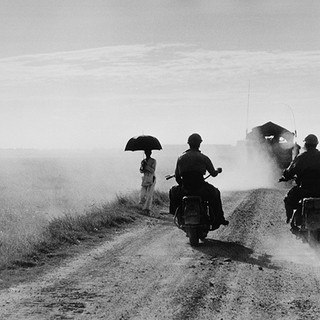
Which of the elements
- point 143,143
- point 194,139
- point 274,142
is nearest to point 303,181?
point 194,139

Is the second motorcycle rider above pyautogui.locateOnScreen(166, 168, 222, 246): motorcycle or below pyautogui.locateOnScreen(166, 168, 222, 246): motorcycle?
above

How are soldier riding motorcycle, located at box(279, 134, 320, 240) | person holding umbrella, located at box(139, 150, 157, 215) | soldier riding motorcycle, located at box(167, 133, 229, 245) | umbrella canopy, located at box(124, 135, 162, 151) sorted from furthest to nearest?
person holding umbrella, located at box(139, 150, 157, 215) → umbrella canopy, located at box(124, 135, 162, 151) → soldier riding motorcycle, located at box(167, 133, 229, 245) → soldier riding motorcycle, located at box(279, 134, 320, 240)

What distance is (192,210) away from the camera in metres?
12.5

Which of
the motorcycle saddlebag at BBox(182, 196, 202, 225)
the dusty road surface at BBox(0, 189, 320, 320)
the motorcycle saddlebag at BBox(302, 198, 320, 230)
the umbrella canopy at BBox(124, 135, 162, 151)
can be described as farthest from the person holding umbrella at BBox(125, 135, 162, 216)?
the motorcycle saddlebag at BBox(302, 198, 320, 230)

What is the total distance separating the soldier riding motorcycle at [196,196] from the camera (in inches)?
494

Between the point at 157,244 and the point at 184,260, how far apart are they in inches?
84.4

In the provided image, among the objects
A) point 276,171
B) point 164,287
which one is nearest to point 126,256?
point 164,287

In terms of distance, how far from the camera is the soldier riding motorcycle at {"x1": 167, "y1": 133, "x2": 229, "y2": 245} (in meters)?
12.6

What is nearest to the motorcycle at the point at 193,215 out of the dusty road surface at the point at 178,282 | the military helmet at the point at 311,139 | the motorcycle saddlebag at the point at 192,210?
the motorcycle saddlebag at the point at 192,210

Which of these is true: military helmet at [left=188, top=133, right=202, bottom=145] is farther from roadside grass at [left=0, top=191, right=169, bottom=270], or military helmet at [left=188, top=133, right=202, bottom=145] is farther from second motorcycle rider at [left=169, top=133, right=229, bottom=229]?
roadside grass at [left=0, top=191, right=169, bottom=270]

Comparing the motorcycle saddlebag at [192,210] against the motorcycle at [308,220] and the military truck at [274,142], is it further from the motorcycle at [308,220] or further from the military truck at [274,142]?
the military truck at [274,142]

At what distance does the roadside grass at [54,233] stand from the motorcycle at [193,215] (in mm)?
2365

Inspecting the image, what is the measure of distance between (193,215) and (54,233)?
3360 millimetres

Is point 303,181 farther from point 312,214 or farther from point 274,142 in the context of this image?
point 274,142
